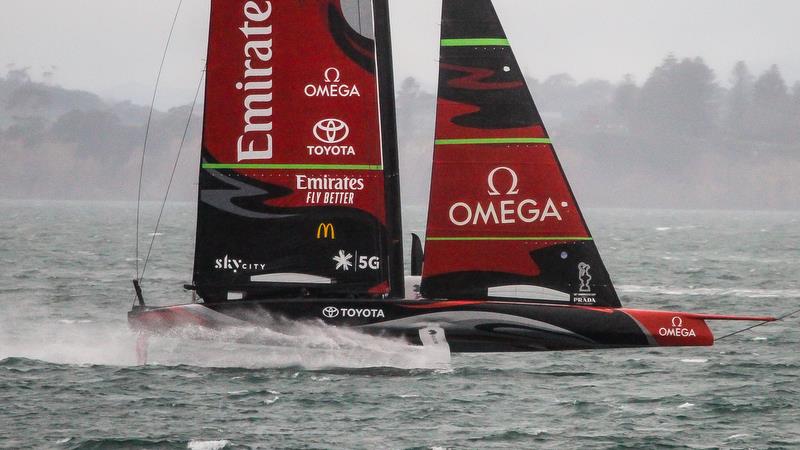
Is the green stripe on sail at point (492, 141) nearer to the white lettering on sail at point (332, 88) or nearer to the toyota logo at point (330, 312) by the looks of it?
the white lettering on sail at point (332, 88)

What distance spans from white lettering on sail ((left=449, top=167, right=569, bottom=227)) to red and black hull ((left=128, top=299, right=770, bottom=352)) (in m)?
1.17

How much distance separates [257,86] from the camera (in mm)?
18625

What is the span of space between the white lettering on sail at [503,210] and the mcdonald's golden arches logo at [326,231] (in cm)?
175

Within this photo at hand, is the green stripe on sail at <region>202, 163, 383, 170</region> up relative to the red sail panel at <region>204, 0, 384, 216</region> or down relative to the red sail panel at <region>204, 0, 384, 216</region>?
down

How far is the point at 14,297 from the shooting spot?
104 ft

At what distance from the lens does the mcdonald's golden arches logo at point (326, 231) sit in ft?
61.5

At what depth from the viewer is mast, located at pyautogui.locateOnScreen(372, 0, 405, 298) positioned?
60.6 ft

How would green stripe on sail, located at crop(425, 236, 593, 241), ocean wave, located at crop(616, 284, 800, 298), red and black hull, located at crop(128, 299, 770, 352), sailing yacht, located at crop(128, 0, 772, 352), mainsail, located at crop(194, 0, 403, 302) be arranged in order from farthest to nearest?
ocean wave, located at crop(616, 284, 800, 298)
mainsail, located at crop(194, 0, 403, 302)
green stripe on sail, located at crop(425, 236, 593, 241)
sailing yacht, located at crop(128, 0, 772, 352)
red and black hull, located at crop(128, 299, 770, 352)

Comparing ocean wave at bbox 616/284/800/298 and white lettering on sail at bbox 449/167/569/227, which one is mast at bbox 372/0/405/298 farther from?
ocean wave at bbox 616/284/800/298

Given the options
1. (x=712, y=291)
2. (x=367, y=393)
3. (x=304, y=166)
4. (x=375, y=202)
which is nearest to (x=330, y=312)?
(x=367, y=393)

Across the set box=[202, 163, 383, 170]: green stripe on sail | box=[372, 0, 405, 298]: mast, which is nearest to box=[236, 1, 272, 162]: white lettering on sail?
box=[202, 163, 383, 170]: green stripe on sail

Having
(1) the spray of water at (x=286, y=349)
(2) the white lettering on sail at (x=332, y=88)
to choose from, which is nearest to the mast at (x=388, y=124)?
(2) the white lettering on sail at (x=332, y=88)

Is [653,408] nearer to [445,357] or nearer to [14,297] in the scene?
[445,357]

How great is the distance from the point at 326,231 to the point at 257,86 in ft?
7.57
